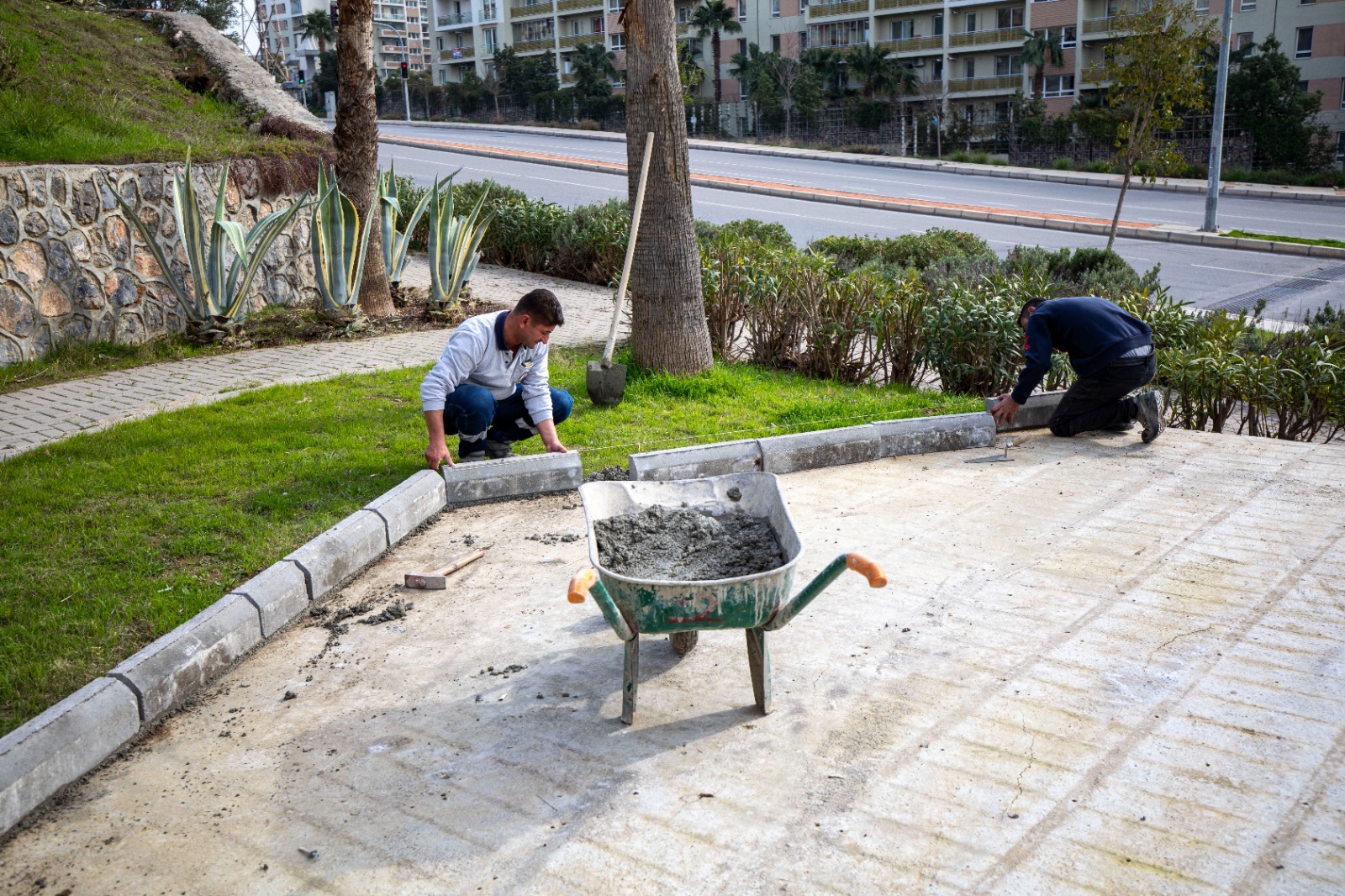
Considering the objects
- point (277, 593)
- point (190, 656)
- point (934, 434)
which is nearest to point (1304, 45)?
point (934, 434)

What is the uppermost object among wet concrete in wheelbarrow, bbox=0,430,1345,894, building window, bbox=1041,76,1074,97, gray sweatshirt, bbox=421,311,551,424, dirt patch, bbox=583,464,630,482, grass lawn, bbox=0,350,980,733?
building window, bbox=1041,76,1074,97

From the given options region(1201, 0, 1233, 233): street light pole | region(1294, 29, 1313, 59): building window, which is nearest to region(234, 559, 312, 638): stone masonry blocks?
region(1201, 0, 1233, 233): street light pole

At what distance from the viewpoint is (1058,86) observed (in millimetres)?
48531

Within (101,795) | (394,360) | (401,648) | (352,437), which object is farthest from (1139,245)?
(101,795)

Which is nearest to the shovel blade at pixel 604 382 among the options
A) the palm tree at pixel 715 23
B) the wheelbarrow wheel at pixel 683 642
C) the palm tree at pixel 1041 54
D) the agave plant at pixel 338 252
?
the agave plant at pixel 338 252

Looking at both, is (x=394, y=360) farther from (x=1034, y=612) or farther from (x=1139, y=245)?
(x=1139, y=245)

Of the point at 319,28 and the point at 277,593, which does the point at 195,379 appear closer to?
the point at 277,593

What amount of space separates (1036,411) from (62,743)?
6574 mm

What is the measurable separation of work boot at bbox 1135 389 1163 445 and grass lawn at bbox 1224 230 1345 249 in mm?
14340

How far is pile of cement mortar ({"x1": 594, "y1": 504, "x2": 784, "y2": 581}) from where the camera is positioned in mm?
4184

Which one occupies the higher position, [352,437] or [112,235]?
[112,235]

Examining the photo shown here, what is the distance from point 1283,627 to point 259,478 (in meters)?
5.35

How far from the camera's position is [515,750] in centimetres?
374

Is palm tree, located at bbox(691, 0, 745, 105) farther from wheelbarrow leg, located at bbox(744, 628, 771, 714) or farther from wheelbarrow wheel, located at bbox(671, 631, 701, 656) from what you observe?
wheelbarrow leg, located at bbox(744, 628, 771, 714)
